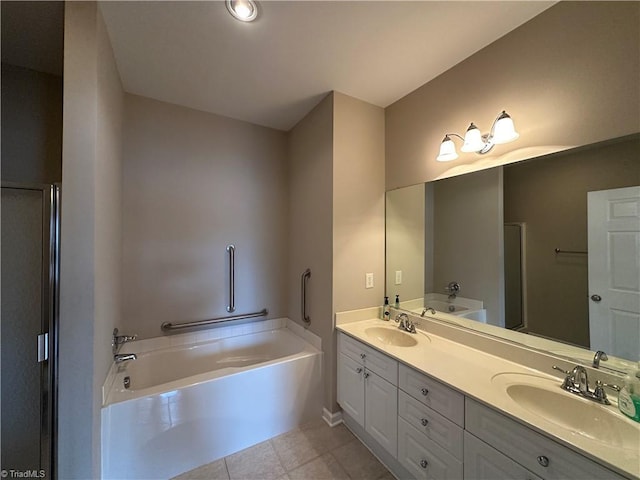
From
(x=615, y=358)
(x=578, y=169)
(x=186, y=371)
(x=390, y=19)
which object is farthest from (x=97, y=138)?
(x=615, y=358)

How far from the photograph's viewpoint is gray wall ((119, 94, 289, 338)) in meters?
2.18

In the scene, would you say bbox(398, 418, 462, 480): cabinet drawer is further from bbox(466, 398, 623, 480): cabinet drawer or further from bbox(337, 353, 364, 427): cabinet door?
bbox(337, 353, 364, 427): cabinet door

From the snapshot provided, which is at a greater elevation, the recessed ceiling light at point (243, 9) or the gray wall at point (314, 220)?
the recessed ceiling light at point (243, 9)

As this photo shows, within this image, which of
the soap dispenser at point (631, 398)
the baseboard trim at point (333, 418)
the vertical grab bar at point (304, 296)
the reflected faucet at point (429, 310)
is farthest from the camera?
the vertical grab bar at point (304, 296)

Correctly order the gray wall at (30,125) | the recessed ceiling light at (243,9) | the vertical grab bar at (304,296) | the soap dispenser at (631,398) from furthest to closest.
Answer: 1. the vertical grab bar at (304,296)
2. the gray wall at (30,125)
3. the recessed ceiling light at (243,9)
4. the soap dispenser at (631,398)

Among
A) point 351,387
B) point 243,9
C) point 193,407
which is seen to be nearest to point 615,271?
point 351,387

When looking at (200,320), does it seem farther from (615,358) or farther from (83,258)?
(615,358)

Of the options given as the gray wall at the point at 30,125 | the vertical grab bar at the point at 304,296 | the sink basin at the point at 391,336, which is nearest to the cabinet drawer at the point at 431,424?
the sink basin at the point at 391,336

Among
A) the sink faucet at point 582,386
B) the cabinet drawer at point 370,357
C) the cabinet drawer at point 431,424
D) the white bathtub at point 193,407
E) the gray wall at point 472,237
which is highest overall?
the gray wall at point 472,237

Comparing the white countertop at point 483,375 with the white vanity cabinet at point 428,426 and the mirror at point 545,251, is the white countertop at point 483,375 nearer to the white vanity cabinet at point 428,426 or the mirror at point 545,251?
the white vanity cabinet at point 428,426

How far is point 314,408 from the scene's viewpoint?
210 centimetres

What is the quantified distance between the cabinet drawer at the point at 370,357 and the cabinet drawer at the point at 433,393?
63 millimetres

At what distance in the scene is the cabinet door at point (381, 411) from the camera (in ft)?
4.98

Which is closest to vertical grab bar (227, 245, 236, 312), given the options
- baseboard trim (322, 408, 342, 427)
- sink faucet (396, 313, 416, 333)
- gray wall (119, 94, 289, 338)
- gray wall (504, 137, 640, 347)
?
gray wall (119, 94, 289, 338)
